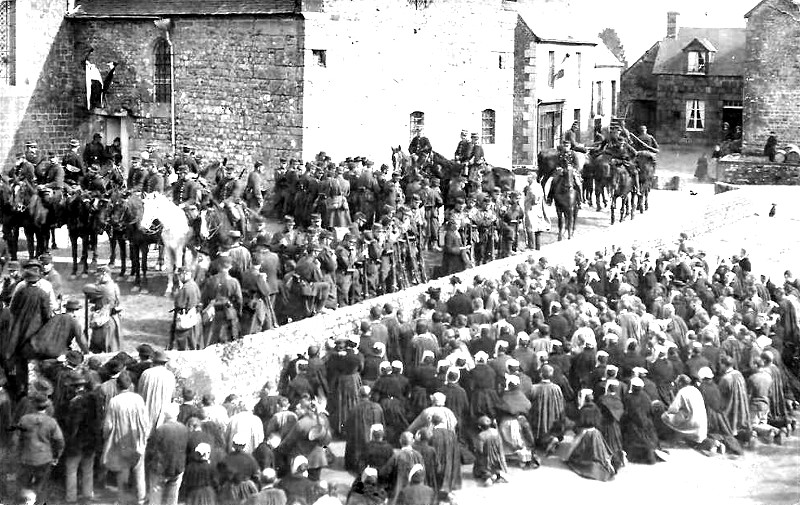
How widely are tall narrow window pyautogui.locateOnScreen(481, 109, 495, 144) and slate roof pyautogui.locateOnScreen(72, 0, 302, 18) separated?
320 inches

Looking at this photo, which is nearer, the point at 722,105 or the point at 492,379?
the point at 492,379

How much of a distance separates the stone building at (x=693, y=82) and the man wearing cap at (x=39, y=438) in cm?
4236

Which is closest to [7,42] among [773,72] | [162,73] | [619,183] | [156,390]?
[162,73]

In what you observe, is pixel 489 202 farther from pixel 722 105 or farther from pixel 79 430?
pixel 722 105

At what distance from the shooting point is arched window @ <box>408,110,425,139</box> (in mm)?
32469

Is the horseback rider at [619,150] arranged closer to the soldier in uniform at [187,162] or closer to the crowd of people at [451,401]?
the crowd of people at [451,401]

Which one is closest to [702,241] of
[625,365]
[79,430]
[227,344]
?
[625,365]

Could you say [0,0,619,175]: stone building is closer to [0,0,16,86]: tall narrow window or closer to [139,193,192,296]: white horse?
[0,0,16,86]: tall narrow window

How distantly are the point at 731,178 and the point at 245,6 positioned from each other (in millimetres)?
18102

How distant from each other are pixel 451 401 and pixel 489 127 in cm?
2104

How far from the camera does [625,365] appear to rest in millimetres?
16594

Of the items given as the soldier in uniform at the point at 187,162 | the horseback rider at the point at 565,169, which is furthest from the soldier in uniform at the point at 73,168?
the horseback rider at the point at 565,169

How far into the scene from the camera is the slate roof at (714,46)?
168ft

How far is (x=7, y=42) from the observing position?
101 feet
